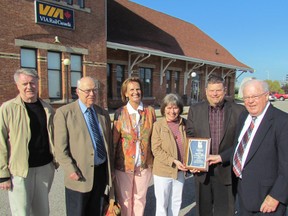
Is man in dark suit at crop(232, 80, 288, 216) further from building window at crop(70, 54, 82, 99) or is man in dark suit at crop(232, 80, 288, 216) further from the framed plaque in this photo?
building window at crop(70, 54, 82, 99)

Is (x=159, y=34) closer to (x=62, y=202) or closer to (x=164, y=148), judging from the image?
(x=62, y=202)

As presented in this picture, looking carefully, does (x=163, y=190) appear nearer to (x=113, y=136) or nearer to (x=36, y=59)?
(x=113, y=136)

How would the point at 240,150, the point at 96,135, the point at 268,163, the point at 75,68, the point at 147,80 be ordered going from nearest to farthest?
the point at 268,163 < the point at 240,150 < the point at 96,135 < the point at 75,68 < the point at 147,80

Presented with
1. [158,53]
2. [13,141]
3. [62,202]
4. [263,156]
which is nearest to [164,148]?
[263,156]

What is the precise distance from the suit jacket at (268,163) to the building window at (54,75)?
39.9 feet

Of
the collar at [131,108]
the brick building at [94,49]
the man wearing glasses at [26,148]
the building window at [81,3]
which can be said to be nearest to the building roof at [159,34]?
the brick building at [94,49]

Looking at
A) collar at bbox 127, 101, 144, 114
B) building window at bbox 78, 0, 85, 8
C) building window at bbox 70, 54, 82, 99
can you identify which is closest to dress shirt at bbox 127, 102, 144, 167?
collar at bbox 127, 101, 144, 114

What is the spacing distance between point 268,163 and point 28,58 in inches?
476

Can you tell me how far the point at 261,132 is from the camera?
2.33m

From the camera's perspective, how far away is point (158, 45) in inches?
802

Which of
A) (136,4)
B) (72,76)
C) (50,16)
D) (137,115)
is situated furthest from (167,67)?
(137,115)

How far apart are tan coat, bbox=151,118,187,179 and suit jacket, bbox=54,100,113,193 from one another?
0.82m

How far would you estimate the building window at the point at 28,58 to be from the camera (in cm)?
1189

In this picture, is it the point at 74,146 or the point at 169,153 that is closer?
the point at 74,146
